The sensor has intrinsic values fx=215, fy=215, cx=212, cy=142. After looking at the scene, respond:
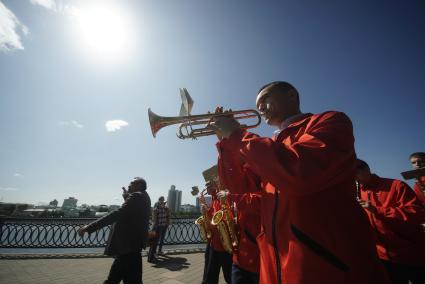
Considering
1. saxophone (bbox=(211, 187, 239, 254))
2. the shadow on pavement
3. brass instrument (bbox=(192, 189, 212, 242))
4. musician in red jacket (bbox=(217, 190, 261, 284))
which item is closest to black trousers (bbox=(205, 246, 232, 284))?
saxophone (bbox=(211, 187, 239, 254))

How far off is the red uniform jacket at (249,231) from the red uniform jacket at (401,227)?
6.87 feet

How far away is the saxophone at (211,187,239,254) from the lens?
3.64m

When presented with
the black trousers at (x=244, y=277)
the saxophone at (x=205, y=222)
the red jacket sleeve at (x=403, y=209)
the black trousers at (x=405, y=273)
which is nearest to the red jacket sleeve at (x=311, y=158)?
the black trousers at (x=244, y=277)

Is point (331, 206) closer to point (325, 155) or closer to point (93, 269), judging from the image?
point (325, 155)

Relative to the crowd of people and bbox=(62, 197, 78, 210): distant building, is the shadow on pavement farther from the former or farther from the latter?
bbox=(62, 197, 78, 210): distant building

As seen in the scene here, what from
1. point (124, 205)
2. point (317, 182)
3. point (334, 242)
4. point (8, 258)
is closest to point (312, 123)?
point (317, 182)

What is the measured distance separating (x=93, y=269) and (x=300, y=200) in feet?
25.9

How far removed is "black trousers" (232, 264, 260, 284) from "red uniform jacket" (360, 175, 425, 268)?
2.25 metres

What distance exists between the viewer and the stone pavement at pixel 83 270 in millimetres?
5816

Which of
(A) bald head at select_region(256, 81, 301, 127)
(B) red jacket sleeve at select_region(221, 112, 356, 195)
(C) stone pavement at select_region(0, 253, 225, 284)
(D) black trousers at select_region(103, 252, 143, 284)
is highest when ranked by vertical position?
(A) bald head at select_region(256, 81, 301, 127)

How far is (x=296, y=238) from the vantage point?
1.28m

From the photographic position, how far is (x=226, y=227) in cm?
387

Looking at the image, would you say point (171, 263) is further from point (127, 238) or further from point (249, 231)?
point (249, 231)

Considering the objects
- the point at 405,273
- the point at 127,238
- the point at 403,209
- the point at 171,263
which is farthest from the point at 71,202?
the point at 403,209
